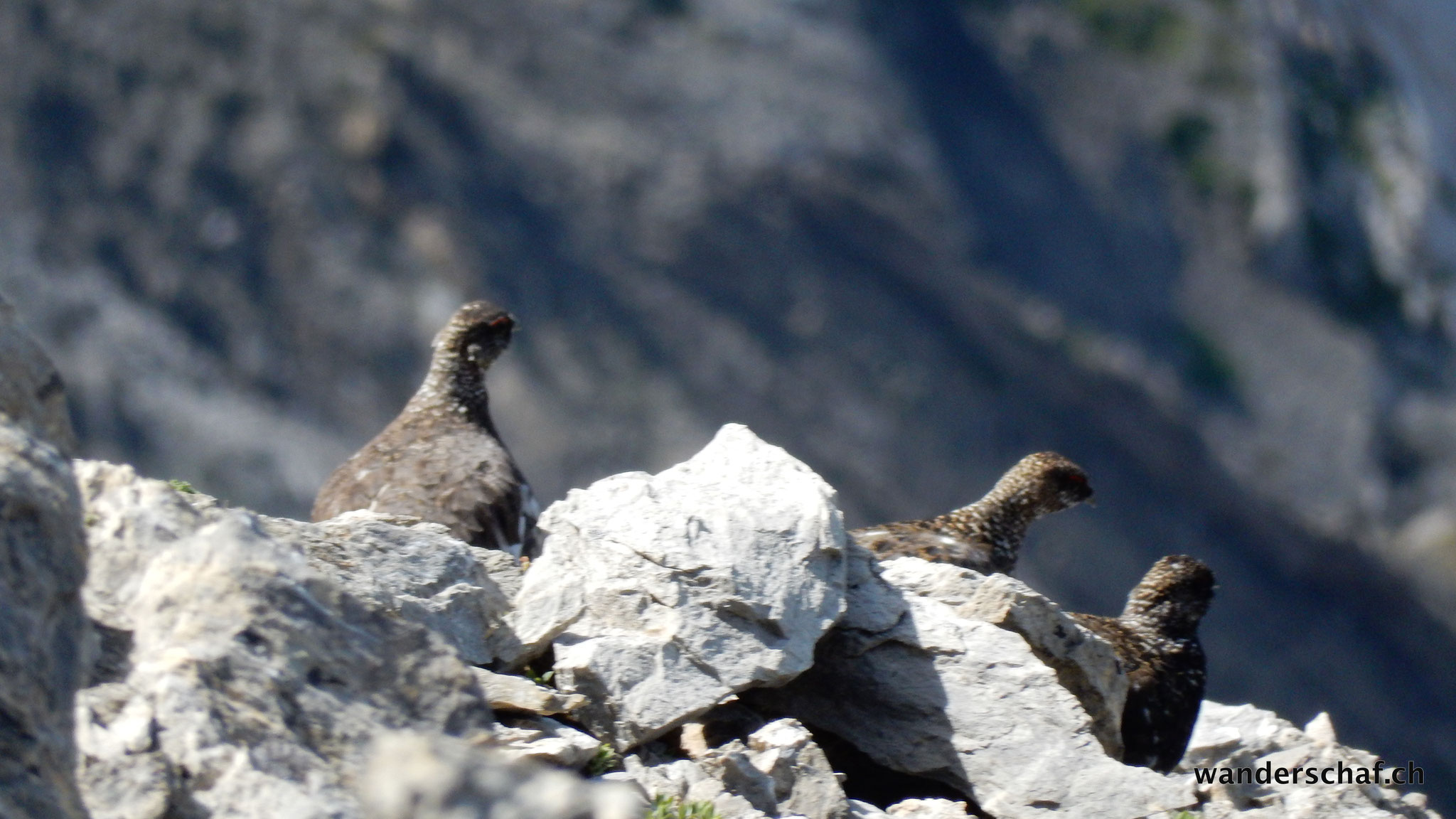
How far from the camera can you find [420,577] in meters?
7.77

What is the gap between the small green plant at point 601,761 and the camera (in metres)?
7.01

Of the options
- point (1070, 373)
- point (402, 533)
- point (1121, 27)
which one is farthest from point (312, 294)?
point (402, 533)

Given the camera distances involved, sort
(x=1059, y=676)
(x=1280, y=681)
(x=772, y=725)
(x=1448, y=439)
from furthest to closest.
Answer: (x=1448, y=439)
(x=1280, y=681)
(x=1059, y=676)
(x=772, y=725)

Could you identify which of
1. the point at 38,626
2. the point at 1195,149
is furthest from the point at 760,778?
the point at 1195,149

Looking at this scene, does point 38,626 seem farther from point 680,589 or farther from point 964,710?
point 964,710

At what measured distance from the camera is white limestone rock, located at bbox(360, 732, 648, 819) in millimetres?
3322

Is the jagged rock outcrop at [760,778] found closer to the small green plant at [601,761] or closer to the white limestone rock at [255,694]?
the small green plant at [601,761]

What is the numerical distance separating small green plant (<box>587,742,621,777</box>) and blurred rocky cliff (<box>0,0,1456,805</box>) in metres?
47.4

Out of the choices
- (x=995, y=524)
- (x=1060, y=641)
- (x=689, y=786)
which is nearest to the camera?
(x=689, y=786)

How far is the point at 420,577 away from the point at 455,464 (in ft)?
10.4

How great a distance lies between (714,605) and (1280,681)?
5244cm

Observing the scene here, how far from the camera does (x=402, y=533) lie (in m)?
8.03

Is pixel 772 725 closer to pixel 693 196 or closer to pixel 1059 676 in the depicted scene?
pixel 1059 676

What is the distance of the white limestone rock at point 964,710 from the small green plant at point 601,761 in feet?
4.32
